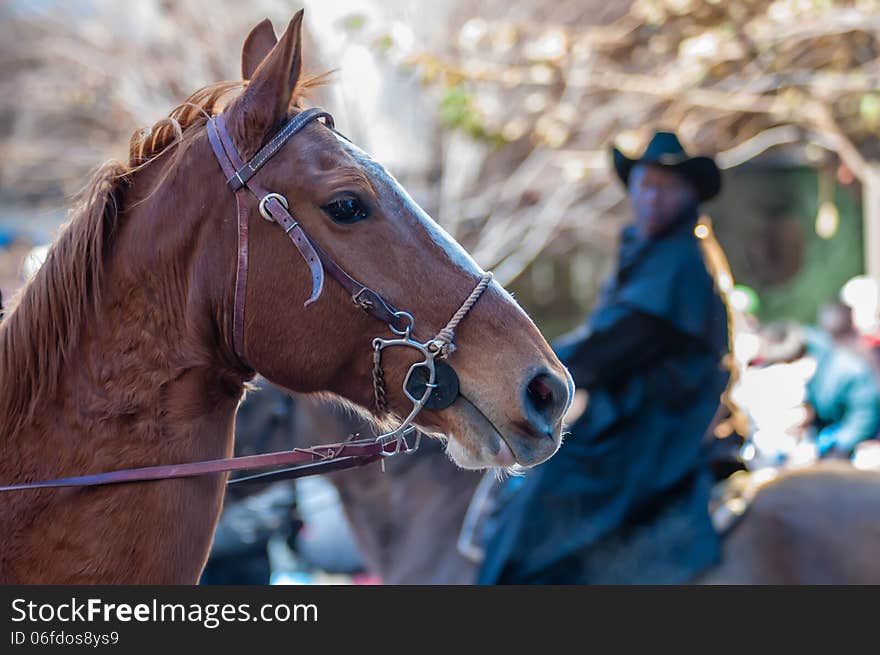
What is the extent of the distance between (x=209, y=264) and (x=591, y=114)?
7.36m

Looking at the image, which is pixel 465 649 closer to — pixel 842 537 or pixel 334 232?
pixel 334 232

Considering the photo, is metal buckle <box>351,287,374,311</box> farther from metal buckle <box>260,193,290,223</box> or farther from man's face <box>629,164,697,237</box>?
man's face <box>629,164,697,237</box>

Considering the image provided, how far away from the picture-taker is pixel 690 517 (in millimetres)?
3889

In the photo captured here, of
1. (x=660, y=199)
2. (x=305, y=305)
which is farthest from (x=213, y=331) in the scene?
(x=660, y=199)

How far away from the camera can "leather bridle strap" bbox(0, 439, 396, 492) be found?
71.6 inches

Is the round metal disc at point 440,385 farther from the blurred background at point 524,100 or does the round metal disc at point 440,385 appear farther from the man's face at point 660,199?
the blurred background at point 524,100

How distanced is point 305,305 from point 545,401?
49cm

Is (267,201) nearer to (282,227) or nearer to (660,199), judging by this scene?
(282,227)

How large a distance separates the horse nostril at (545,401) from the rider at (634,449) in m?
2.21

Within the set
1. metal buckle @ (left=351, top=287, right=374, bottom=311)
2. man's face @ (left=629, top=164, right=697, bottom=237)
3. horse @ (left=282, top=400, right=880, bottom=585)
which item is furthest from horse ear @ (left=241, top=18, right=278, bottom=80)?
man's face @ (left=629, top=164, right=697, bottom=237)

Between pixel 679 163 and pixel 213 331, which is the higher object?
pixel 213 331

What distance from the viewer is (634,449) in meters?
4.03

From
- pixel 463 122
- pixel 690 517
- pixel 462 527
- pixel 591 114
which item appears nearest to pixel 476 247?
pixel 591 114

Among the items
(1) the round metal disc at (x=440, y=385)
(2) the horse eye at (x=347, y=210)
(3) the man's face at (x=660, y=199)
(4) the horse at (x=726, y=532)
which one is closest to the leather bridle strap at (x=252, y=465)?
(1) the round metal disc at (x=440, y=385)
